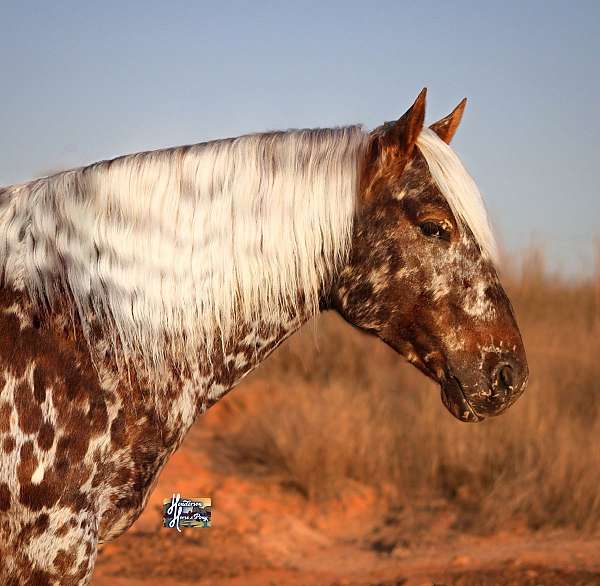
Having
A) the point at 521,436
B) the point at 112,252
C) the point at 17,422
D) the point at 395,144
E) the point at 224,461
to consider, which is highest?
the point at 395,144

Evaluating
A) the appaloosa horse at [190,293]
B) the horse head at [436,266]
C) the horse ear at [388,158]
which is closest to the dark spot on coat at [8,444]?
the appaloosa horse at [190,293]

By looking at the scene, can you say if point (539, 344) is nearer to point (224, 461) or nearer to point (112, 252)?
point (224, 461)

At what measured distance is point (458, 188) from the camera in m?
2.78

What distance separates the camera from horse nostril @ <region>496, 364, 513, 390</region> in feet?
9.16

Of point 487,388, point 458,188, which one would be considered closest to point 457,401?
point 487,388

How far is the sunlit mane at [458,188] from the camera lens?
9.06ft

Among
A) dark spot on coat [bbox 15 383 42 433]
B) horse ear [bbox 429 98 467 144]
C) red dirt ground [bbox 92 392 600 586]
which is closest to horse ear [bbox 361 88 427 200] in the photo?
horse ear [bbox 429 98 467 144]

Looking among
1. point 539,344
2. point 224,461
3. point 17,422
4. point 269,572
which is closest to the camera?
point 17,422

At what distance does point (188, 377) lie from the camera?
106 inches

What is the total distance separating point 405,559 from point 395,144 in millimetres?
3882

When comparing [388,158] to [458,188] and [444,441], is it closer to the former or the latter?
[458,188]

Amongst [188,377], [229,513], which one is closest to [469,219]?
[188,377]

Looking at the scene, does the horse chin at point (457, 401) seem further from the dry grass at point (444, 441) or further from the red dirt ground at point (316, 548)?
the dry grass at point (444, 441)

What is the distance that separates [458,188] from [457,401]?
2.38ft
